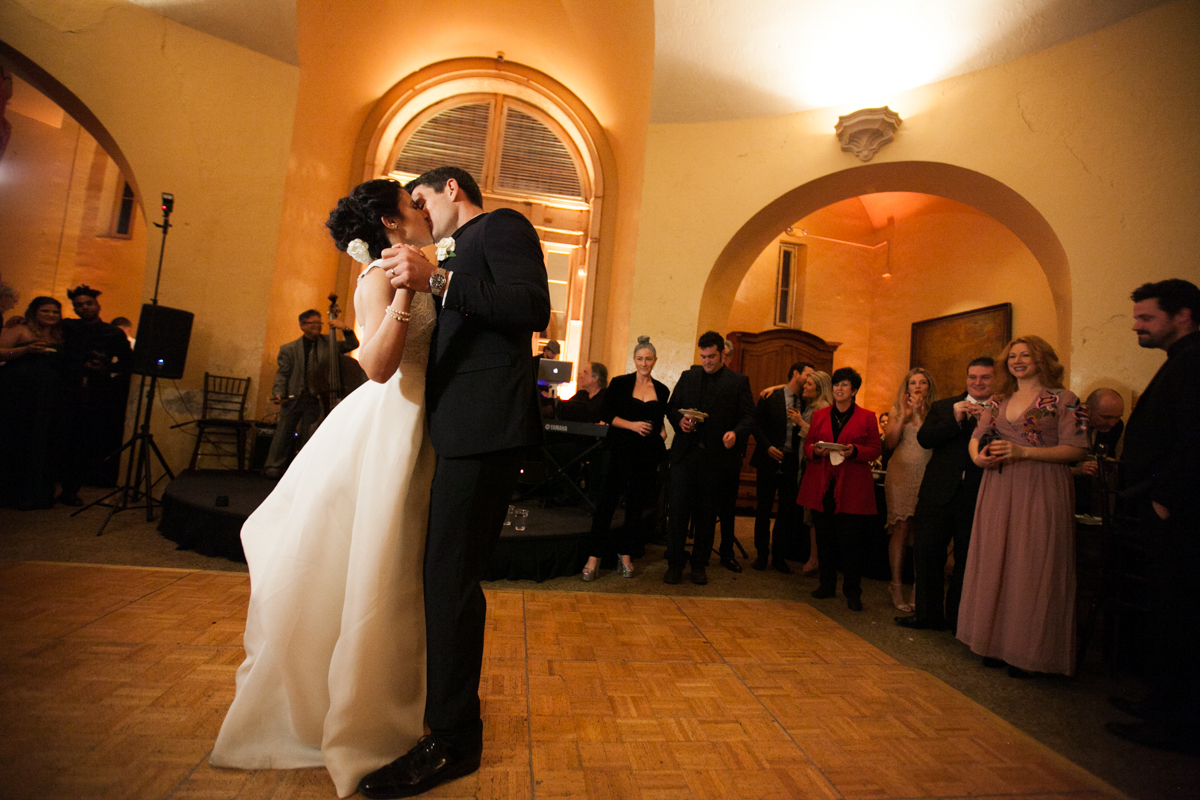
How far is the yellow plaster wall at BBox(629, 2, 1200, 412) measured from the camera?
154 inches

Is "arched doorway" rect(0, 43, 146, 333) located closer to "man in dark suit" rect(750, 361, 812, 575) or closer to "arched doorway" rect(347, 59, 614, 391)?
"arched doorway" rect(347, 59, 614, 391)

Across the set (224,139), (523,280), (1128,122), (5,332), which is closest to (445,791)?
(523,280)

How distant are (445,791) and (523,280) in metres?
1.33

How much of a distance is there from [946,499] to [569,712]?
2426 millimetres

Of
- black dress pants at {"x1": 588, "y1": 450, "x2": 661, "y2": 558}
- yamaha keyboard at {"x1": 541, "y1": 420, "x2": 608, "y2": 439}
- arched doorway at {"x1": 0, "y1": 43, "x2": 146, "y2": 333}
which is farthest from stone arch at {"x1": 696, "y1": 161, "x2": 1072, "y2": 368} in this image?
arched doorway at {"x1": 0, "y1": 43, "x2": 146, "y2": 333}

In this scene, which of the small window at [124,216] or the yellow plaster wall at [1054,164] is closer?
the yellow plaster wall at [1054,164]

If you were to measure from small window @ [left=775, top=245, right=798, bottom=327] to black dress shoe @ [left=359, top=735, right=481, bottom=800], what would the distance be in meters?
8.24

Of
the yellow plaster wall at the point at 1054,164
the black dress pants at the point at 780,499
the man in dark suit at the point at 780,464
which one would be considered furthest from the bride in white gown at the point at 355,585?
the yellow plaster wall at the point at 1054,164

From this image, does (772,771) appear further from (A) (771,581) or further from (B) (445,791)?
(A) (771,581)

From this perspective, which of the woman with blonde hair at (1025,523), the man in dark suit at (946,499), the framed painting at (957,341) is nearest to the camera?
the woman with blonde hair at (1025,523)

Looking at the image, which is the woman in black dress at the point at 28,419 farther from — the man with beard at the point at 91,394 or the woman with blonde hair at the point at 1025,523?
the woman with blonde hair at the point at 1025,523

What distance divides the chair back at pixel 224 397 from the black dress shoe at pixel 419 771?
196 inches

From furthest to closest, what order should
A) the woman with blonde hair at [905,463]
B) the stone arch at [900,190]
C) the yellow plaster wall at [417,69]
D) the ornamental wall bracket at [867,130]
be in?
the yellow plaster wall at [417,69], the ornamental wall bracket at [867,130], the stone arch at [900,190], the woman with blonde hair at [905,463]

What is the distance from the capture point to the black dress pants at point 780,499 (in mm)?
4559
